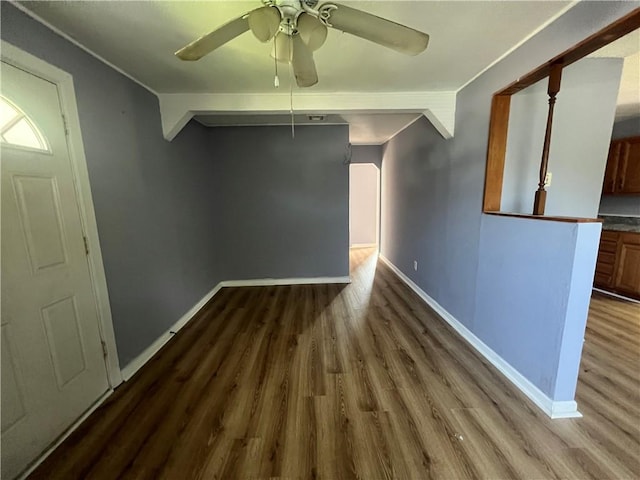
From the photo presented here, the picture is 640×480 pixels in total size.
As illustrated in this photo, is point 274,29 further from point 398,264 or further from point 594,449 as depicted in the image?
point 398,264

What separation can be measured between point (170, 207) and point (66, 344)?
1482 mm

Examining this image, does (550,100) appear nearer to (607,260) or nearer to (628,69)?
(628,69)

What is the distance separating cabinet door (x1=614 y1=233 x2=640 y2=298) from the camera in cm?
326

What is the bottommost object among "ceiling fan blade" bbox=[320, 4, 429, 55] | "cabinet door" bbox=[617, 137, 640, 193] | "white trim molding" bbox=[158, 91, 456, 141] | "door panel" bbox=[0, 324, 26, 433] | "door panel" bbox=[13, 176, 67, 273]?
"door panel" bbox=[0, 324, 26, 433]

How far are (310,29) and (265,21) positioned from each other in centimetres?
22

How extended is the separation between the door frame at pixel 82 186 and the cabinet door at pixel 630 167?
572 cm

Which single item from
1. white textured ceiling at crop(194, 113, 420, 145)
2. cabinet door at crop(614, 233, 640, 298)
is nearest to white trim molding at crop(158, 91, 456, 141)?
white textured ceiling at crop(194, 113, 420, 145)

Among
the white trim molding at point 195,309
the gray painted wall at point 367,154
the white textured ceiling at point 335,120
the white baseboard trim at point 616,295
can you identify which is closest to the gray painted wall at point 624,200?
the white baseboard trim at point 616,295

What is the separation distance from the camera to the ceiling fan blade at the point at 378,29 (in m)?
1.03

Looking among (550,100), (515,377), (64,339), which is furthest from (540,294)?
(64,339)

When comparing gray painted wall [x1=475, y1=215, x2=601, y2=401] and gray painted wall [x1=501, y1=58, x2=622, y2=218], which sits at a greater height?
gray painted wall [x1=501, y1=58, x2=622, y2=218]

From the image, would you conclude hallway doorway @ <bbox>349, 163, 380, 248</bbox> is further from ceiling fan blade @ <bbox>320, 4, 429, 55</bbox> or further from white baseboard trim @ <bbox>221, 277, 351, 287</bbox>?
ceiling fan blade @ <bbox>320, 4, 429, 55</bbox>

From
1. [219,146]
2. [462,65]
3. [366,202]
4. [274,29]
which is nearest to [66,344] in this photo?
[274,29]

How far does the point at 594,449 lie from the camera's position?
140cm
